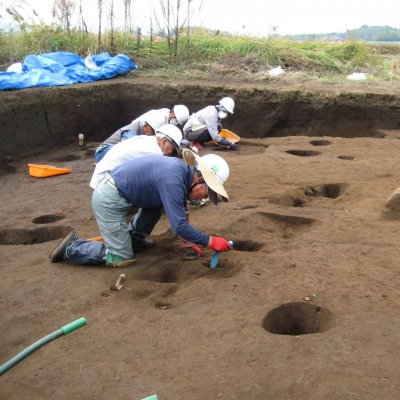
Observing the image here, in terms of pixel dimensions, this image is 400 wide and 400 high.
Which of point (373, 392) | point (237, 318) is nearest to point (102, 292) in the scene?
point (237, 318)

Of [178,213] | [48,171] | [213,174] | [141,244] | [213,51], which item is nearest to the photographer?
[178,213]

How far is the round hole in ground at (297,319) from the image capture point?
4.21 m

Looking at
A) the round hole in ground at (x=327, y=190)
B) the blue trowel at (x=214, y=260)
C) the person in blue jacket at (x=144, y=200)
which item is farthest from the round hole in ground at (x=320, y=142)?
the blue trowel at (x=214, y=260)

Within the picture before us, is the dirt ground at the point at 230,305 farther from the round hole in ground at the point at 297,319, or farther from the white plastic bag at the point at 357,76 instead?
the white plastic bag at the point at 357,76

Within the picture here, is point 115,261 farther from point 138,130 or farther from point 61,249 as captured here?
point 138,130

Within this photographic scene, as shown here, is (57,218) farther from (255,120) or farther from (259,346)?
(255,120)

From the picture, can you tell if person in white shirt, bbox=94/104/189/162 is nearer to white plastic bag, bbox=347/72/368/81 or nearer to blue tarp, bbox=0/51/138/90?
blue tarp, bbox=0/51/138/90

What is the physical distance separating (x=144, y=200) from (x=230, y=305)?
1315 mm

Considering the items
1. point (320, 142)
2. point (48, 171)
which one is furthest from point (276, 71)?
point (48, 171)

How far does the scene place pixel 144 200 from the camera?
522cm

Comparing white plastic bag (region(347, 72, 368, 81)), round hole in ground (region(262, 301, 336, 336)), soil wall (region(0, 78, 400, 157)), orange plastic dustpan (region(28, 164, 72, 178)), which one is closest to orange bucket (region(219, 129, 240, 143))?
soil wall (region(0, 78, 400, 157))

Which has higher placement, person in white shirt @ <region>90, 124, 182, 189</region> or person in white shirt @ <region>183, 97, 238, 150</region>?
person in white shirt @ <region>90, 124, 182, 189</region>

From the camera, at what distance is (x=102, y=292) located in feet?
15.8

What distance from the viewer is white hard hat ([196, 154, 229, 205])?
16.0 feet
